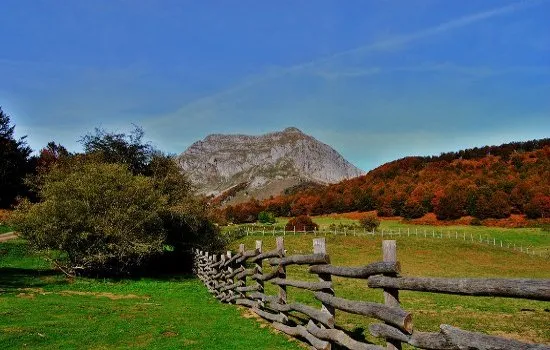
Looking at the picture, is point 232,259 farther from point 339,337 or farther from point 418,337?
point 418,337

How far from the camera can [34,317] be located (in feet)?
47.7

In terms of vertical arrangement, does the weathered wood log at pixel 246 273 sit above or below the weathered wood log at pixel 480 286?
below

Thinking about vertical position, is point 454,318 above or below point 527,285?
below

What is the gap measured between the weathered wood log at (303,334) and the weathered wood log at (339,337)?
0.10 m

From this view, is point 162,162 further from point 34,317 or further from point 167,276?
point 34,317

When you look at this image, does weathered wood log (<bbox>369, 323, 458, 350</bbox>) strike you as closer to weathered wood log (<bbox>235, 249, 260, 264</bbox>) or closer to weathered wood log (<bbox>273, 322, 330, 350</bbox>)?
weathered wood log (<bbox>273, 322, 330, 350</bbox>)

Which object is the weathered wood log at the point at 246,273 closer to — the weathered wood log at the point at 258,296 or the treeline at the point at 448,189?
the weathered wood log at the point at 258,296

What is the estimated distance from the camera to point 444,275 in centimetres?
4097

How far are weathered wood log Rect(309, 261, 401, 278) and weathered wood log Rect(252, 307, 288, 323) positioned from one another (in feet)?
8.82

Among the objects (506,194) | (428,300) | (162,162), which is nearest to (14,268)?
(162,162)

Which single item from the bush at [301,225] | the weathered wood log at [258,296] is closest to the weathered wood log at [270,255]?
the weathered wood log at [258,296]

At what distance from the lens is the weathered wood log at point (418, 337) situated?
5.99 metres

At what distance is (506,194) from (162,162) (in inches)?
3296

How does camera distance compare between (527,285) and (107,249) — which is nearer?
(527,285)
